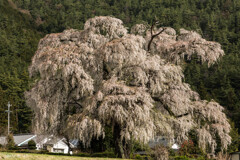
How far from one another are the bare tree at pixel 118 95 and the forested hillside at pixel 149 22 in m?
4.39

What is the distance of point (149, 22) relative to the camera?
128 m

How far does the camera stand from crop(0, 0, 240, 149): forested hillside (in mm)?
66562

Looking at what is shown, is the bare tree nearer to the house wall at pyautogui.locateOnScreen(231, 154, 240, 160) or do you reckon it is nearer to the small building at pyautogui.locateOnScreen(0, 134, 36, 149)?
the house wall at pyautogui.locateOnScreen(231, 154, 240, 160)

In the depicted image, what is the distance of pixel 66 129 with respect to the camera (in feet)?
57.7

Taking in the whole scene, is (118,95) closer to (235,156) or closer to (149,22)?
(235,156)

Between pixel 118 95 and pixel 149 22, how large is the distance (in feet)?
374

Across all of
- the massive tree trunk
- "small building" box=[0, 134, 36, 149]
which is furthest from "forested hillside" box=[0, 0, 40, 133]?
the massive tree trunk

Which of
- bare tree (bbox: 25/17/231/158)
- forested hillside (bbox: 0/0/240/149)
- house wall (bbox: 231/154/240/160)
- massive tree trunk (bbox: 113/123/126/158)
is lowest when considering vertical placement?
house wall (bbox: 231/154/240/160)

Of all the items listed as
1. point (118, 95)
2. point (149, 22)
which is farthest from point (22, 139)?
point (149, 22)

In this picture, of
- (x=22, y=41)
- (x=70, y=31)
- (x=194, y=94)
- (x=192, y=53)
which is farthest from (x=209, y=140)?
(x=22, y=41)

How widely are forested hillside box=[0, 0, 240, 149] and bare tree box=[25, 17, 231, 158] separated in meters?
4.39

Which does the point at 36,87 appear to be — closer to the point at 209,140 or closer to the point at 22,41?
the point at 209,140

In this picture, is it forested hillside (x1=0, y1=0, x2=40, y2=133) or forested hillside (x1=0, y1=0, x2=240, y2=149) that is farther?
forested hillside (x1=0, y1=0, x2=240, y2=149)

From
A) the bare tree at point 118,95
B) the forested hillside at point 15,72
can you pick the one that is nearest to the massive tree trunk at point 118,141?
the bare tree at point 118,95
